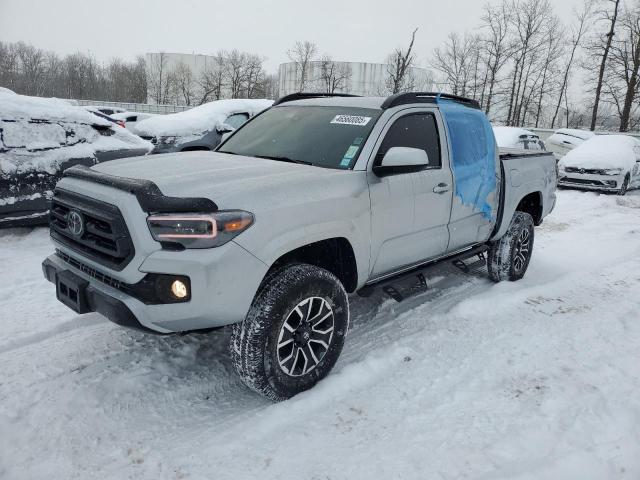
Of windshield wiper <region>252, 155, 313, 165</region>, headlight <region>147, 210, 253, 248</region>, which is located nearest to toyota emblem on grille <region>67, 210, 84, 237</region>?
headlight <region>147, 210, 253, 248</region>

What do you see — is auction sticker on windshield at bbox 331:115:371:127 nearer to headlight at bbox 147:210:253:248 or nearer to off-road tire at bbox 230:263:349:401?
off-road tire at bbox 230:263:349:401

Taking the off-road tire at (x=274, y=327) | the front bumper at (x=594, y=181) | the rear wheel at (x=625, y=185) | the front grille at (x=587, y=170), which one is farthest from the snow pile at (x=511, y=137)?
the off-road tire at (x=274, y=327)

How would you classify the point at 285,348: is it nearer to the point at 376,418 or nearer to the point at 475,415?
the point at 376,418

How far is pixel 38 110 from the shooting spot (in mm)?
5789

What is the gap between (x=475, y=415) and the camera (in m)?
2.79

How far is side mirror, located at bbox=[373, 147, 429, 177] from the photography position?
313 cm

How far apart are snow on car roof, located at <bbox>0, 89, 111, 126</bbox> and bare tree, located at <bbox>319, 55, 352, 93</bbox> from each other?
46.2 meters

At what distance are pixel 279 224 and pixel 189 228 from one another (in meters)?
0.50

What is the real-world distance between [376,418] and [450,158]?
2245 millimetres

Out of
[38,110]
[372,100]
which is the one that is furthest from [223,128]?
[372,100]

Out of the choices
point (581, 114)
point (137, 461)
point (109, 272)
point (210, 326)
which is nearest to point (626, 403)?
point (210, 326)

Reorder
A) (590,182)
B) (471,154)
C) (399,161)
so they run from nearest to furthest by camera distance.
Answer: (399,161)
(471,154)
(590,182)

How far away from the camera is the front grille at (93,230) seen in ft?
8.04

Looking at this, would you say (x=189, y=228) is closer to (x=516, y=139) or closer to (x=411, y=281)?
(x=411, y=281)
